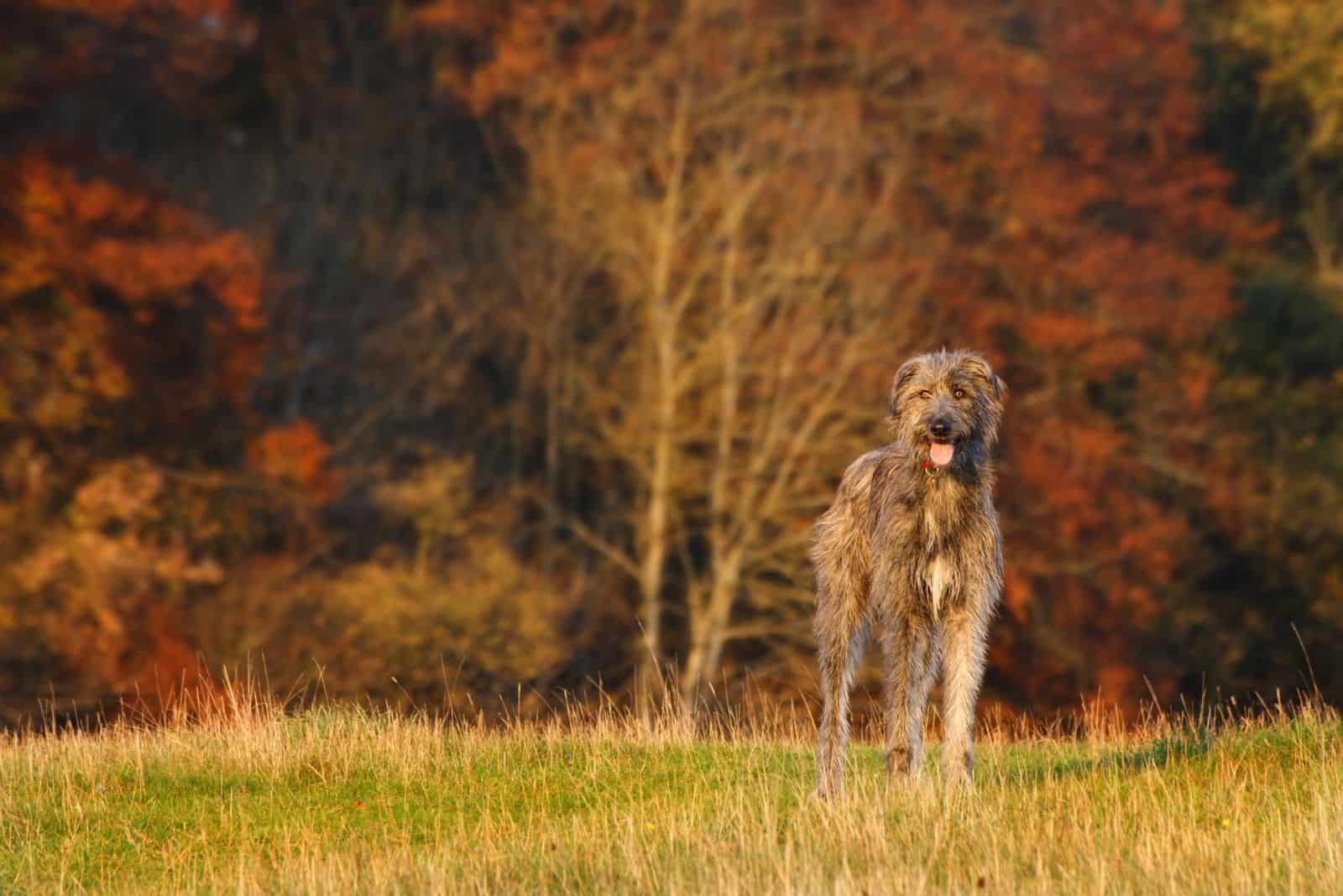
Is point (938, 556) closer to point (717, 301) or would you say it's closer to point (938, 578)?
point (938, 578)

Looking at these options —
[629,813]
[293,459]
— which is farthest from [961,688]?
[293,459]

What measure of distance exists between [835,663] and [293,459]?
15.0m

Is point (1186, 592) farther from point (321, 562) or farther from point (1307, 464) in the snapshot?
point (321, 562)

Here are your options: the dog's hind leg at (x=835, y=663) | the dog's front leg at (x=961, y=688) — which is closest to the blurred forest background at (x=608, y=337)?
the dog's hind leg at (x=835, y=663)

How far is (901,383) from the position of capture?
35.1ft

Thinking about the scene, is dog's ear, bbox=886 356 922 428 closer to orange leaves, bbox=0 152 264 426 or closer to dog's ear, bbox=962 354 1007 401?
dog's ear, bbox=962 354 1007 401

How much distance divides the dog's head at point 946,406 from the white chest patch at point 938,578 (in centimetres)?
50

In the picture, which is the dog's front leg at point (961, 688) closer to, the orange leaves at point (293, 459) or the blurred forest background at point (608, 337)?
the blurred forest background at point (608, 337)

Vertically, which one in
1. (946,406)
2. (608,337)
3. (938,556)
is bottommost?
(608,337)

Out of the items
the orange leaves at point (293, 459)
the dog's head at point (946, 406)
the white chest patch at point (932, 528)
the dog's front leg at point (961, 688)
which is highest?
the dog's head at point (946, 406)

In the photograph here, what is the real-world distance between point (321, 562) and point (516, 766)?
1495 cm

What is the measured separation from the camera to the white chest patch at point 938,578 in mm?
10508

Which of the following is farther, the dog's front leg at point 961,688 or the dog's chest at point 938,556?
the dog's chest at point 938,556

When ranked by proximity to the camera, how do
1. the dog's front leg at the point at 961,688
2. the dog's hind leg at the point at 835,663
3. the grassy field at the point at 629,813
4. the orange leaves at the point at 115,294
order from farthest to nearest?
the orange leaves at the point at 115,294 < the dog's hind leg at the point at 835,663 < the dog's front leg at the point at 961,688 < the grassy field at the point at 629,813
